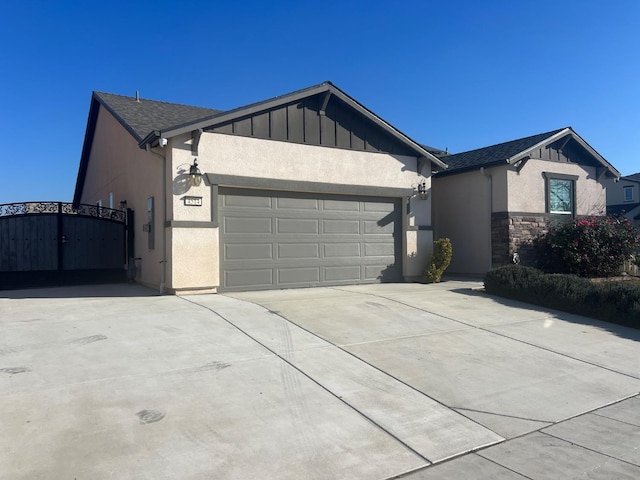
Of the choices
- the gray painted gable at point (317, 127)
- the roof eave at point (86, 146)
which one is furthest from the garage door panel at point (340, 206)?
the roof eave at point (86, 146)

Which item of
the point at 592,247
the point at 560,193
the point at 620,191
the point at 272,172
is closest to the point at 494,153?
the point at 560,193

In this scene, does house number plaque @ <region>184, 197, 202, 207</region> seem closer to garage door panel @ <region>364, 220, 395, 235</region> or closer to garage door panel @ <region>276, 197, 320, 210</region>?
garage door panel @ <region>276, 197, 320, 210</region>

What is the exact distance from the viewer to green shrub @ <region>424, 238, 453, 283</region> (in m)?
12.4

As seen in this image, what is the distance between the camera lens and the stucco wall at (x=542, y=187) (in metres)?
14.1

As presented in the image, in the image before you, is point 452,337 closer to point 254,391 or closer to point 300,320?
point 300,320

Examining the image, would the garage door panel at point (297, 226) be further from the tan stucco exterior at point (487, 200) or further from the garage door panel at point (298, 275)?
the tan stucco exterior at point (487, 200)

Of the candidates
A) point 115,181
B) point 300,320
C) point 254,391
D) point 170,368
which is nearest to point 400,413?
point 254,391

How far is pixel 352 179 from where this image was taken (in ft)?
39.0

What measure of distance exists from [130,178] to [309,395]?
411 inches

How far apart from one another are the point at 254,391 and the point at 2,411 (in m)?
2.20

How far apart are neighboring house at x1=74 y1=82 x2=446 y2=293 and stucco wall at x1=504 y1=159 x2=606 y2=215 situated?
2.72 meters

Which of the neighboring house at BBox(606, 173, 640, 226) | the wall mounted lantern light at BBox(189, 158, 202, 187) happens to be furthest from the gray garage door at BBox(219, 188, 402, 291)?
the neighboring house at BBox(606, 173, 640, 226)

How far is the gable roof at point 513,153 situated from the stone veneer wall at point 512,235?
1692 millimetres

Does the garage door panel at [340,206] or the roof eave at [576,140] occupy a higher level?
the roof eave at [576,140]
